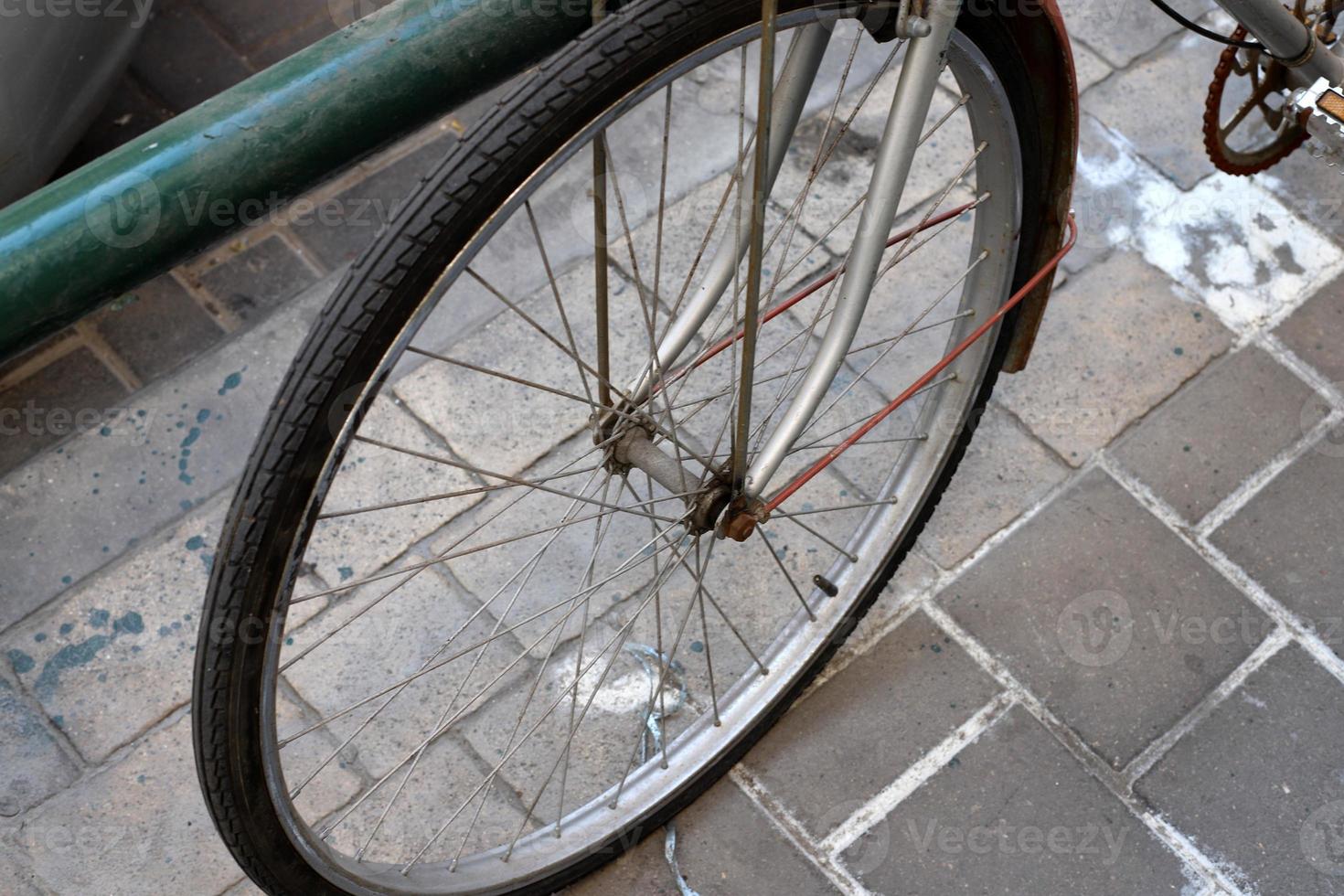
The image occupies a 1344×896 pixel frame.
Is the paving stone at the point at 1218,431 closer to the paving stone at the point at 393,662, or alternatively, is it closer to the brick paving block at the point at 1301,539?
the brick paving block at the point at 1301,539

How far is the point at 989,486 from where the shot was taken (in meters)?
2.51

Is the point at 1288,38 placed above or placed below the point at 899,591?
above

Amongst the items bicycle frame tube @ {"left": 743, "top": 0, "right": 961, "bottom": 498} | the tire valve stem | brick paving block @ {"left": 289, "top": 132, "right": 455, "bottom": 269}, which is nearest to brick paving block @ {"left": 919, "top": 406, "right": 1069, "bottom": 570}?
the tire valve stem

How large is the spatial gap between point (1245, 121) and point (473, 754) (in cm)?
216

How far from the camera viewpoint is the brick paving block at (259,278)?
273cm

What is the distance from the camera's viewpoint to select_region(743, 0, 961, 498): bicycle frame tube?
1.48 metres

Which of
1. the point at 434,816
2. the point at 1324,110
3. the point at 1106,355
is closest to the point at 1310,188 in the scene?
the point at 1106,355

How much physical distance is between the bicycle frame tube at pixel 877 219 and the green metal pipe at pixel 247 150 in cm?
42

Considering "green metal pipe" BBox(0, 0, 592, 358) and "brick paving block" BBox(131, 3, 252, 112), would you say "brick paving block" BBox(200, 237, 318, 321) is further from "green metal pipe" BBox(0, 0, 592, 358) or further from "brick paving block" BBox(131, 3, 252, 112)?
"green metal pipe" BBox(0, 0, 592, 358)

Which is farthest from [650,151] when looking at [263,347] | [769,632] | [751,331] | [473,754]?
[751,331]

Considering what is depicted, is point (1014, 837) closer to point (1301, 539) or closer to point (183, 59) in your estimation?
point (1301, 539)

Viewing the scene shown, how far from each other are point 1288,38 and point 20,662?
2227 mm

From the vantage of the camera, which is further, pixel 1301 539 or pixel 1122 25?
pixel 1122 25

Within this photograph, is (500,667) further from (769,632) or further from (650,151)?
A: (650,151)
